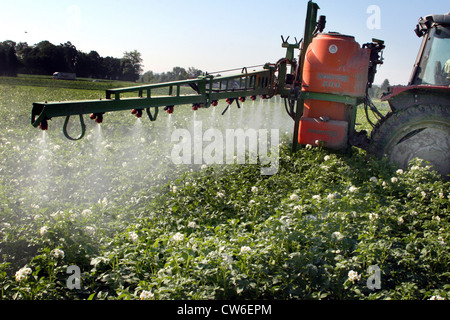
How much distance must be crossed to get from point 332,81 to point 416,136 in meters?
1.75

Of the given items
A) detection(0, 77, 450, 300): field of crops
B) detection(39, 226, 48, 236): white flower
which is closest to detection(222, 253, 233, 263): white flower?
detection(0, 77, 450, 300): field of crops

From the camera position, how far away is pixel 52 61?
27297mm

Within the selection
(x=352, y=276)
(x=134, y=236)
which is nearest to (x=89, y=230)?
(x=134, y=236)

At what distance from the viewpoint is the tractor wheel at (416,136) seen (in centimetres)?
589

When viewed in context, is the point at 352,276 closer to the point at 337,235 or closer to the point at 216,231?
the point at 337,235

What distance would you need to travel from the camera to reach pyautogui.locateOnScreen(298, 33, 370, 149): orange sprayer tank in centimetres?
655

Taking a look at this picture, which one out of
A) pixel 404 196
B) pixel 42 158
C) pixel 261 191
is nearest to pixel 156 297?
pixel 261 191

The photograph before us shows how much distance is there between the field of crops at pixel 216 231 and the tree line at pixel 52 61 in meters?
23.5

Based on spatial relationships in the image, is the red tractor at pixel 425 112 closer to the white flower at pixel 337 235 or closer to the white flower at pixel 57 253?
the white flower at pixel 337 235

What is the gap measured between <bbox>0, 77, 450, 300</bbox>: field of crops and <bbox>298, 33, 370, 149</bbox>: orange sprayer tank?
38cm

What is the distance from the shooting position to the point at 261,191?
17.4ft

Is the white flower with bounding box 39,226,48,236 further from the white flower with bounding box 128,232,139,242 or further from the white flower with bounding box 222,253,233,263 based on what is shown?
the white flower with bounding box 222,253,233,263
